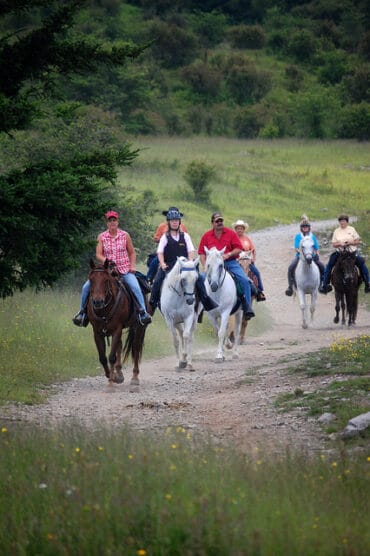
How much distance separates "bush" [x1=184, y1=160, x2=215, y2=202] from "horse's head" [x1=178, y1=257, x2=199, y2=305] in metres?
29.5

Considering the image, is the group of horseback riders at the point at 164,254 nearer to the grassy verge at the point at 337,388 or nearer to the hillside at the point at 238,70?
the grassy verge at the point at 337,388

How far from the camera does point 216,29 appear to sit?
110250 millimetres

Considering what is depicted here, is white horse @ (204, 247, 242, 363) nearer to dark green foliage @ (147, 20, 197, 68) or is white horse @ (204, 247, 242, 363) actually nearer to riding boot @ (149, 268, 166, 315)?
riding boot @ (149, 268, 166, 315)

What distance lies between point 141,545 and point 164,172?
1838 inches

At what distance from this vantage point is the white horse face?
18703mm

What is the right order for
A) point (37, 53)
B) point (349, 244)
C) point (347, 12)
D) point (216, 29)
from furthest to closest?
point (347, 12)
point (216, 29)
point (349, 244)
point (37, 53)

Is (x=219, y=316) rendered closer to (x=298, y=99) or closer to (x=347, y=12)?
(x=298, y=99)

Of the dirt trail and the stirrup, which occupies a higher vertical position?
the stirrup

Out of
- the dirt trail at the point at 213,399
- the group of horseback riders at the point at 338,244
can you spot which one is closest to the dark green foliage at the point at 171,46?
the group of horseback riders at the point at 338,244

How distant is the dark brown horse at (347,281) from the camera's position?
81.6 ft

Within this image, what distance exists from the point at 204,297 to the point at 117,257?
2.91 metres

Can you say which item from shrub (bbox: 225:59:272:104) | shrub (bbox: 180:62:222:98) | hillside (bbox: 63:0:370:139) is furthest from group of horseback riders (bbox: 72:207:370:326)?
→ shrub (bbox: 180:62:222:98)

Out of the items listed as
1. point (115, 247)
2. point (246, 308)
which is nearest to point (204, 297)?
point (246, 308)

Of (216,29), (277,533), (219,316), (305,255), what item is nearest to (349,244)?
(305,255)
